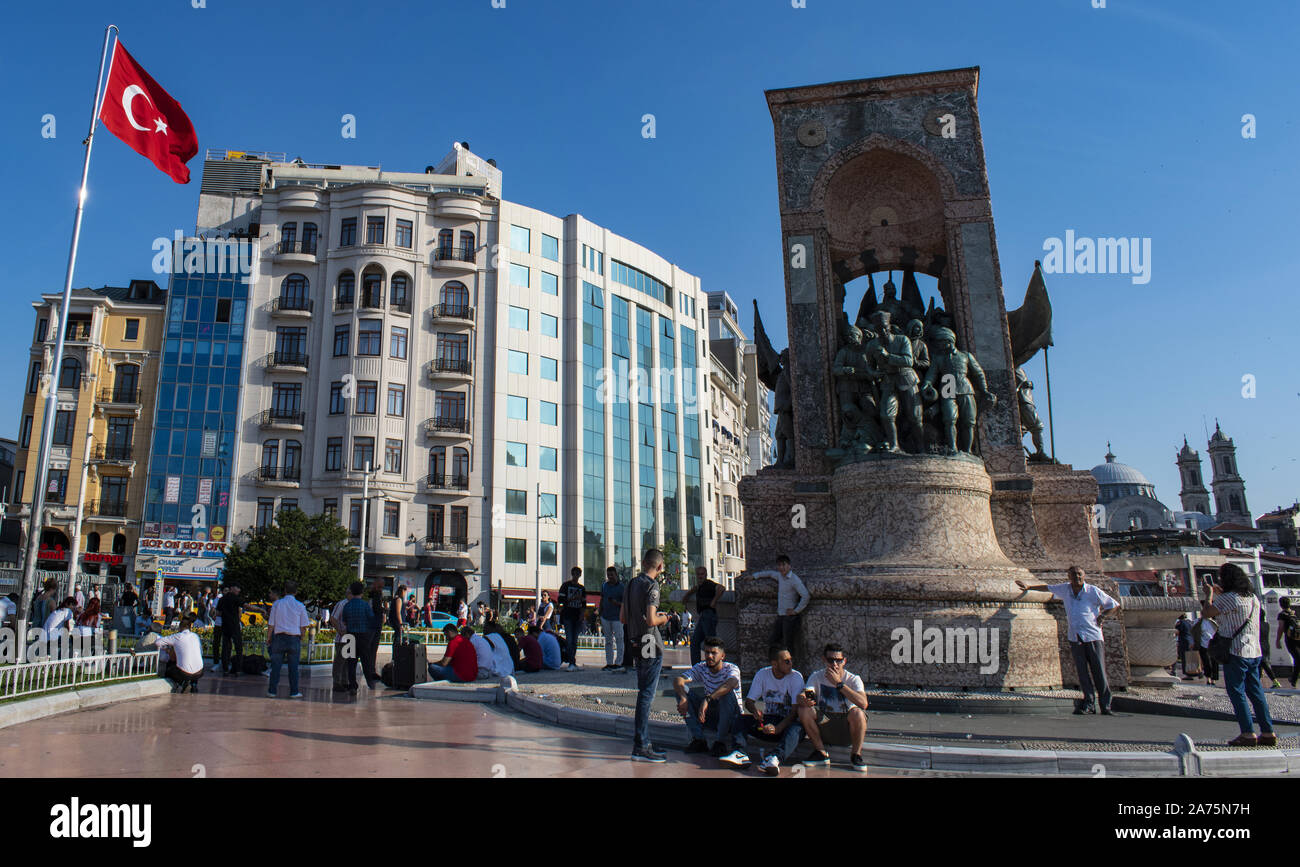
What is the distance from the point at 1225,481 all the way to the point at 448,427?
5063 inches

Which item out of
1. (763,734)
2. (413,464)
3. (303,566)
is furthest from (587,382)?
(763,734)

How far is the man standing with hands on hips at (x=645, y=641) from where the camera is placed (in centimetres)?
625

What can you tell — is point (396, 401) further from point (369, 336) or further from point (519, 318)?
point (519, 318)

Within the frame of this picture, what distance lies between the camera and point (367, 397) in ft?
142

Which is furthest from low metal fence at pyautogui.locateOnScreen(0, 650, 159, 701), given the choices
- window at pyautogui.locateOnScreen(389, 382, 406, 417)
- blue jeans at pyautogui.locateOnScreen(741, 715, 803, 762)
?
window at pyautogui.locateOnScreen(389, 382, 406, 417)

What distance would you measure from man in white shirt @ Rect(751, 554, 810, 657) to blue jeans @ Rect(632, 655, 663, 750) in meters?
2.94

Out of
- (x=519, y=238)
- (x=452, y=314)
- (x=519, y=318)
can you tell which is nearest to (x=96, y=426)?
(x=452, y=314)

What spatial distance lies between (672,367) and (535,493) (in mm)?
14198

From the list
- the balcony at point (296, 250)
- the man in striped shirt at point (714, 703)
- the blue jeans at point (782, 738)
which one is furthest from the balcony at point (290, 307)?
the blue jeans at point (782, 738)

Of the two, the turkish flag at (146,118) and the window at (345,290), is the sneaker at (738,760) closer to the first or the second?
the turkish flag at (146,118)

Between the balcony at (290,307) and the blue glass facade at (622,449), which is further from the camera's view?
the blue glass facade at (622,449)

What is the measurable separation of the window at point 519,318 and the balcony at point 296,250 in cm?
A: 1038
